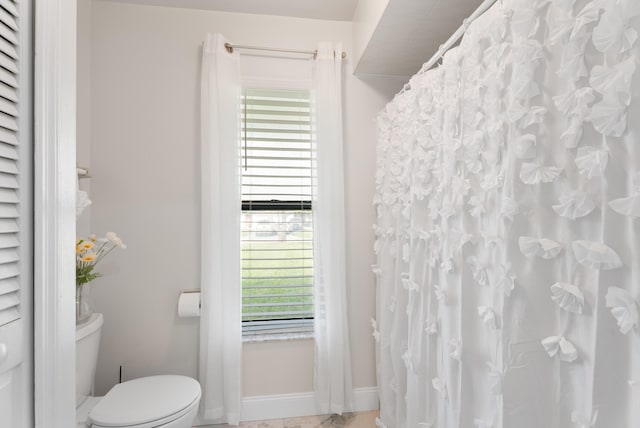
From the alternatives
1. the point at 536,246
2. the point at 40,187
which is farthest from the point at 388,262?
the point at 40,187

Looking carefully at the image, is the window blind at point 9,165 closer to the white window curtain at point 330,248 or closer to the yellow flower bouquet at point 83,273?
the yellow flower bouquet at point 83,273

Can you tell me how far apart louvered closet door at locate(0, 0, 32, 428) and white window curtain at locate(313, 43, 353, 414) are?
1416mm

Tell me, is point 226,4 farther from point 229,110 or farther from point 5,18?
point 5,18

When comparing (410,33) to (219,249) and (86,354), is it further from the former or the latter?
(86,354)

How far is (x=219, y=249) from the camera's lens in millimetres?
1831

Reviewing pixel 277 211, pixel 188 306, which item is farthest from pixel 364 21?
pixel 188 306

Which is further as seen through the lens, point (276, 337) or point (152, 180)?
point (276, 337)

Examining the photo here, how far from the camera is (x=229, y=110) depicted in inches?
73.3

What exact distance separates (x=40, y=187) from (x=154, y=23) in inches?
65.9

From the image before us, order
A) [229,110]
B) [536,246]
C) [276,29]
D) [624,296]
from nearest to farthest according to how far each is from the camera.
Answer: [624,296]
[536,246]
[229,110]
[276,29]

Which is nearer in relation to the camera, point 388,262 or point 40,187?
point 40,187

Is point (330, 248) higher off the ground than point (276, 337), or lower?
higher

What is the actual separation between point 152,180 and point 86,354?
94 centimetres

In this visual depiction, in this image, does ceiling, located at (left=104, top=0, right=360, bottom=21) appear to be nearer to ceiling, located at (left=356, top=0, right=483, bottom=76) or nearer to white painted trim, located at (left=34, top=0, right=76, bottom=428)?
ceiling, located at (left=356, top=0, right=483, bottom=76)
